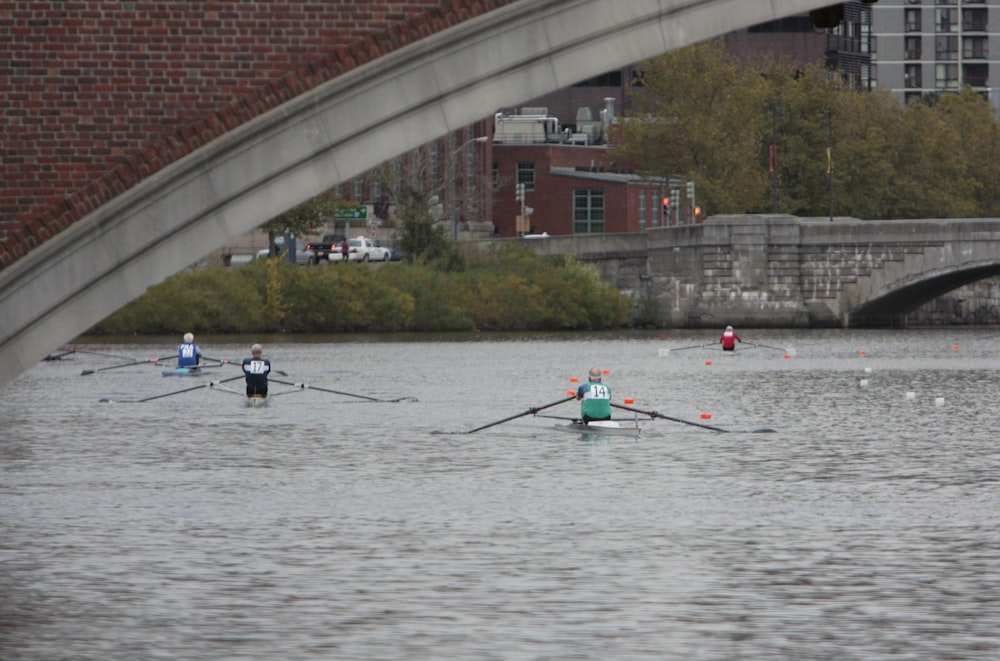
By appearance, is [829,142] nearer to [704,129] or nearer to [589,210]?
[704,129]

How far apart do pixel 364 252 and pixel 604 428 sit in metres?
67.6

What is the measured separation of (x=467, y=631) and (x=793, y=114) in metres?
103

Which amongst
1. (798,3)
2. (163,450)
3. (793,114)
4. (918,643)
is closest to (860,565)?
(918,643)

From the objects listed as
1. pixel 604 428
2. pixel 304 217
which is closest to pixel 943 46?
pixel 304 217

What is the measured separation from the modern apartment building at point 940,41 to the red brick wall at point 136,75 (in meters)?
182

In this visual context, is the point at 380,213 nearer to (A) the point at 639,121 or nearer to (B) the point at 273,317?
(A) the point at 639,121

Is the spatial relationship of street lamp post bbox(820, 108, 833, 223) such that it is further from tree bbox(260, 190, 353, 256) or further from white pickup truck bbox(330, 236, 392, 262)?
tree bbox(260, 190, 353, 256)

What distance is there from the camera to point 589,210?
13912 cm

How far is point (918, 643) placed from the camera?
1970cm

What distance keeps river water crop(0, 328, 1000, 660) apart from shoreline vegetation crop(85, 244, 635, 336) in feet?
124

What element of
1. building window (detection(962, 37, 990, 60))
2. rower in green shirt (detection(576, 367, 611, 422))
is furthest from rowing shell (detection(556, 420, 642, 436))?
building window (detection(962, 37, 990, 60))

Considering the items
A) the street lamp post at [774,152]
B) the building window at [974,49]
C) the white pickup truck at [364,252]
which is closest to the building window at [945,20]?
the building window at [974,49]

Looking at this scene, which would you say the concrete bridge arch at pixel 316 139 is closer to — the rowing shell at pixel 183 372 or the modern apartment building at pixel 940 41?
the rowing shell at pixel 183 372

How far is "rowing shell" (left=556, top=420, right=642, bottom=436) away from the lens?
40969 millimetres
